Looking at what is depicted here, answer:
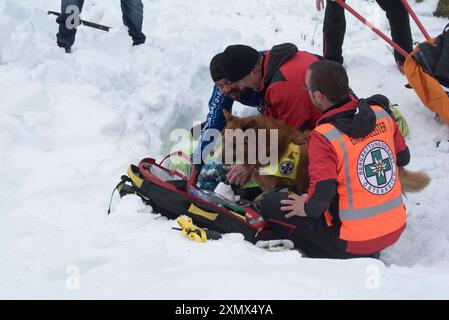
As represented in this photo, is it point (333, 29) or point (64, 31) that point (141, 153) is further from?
point (333, 29)

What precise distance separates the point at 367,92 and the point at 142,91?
8.14 ft

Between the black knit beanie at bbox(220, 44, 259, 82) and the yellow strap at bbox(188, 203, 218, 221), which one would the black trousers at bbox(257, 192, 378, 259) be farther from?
the black knit beanie at bbox(220, 44, 259, 82)

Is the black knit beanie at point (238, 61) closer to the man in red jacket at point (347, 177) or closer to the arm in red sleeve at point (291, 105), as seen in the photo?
the arm in red sleeve at point (291, 105)

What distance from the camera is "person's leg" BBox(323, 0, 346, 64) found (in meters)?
4.65

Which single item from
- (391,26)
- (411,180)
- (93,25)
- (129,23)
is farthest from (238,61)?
(93,25)

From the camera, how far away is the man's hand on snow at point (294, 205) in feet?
9.35

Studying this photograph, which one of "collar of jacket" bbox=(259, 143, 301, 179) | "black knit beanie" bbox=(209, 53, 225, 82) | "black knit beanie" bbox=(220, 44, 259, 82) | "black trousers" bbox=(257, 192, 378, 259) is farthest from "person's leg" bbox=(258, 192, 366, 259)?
"black knit beanie" bbox=(209, 53, 225, 82)

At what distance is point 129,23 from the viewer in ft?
18.6

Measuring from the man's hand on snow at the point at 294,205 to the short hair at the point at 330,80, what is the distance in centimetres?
67

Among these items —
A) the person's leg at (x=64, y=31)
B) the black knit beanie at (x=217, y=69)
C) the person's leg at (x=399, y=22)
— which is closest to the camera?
the black knit beanie at (x=217, y=69)

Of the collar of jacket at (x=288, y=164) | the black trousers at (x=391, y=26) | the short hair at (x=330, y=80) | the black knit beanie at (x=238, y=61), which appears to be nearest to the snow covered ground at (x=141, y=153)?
the black trousers at (x=391, y=26)

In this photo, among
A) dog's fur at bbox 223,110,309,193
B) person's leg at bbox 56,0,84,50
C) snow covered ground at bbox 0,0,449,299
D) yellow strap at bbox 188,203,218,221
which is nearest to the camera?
snow covered ground at bbox 0,0,449,299

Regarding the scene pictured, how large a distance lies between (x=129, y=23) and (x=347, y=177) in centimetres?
406
